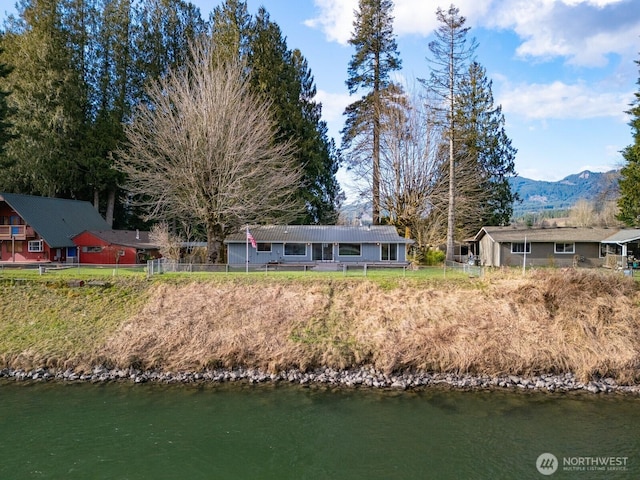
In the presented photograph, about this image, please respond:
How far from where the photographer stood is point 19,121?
3127 cm

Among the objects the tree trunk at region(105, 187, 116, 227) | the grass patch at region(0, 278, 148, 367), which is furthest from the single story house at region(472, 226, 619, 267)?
the tree trunk at region(105, 187, 116, 227)

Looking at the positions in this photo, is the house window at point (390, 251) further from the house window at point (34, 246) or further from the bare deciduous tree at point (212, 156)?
the house window at point (34, 246)

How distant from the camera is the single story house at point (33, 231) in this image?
90.8 feet

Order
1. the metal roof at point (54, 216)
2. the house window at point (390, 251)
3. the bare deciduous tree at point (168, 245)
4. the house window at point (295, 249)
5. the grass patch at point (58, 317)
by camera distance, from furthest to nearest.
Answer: the house window at point (295, 249) → the house window at point (390, 251) → the metal roof at point (54, 216) → the bare deciduous tree at point (168, 245) → the grass patch at point (58, 317)

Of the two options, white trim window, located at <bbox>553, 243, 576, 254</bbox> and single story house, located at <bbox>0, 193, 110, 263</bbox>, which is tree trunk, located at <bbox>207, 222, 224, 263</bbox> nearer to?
single story house, located at <bbox>0, 193, 110, 263</bbox>

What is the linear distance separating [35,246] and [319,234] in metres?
19.3

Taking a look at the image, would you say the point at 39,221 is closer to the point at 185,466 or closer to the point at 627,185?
the point at 185,466

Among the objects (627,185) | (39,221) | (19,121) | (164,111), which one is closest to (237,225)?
(164,111)

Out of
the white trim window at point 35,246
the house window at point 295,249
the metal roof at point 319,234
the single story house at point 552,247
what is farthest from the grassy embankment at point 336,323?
the single story house at point 552,247

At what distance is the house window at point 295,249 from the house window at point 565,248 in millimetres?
17131

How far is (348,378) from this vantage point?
47.2ft

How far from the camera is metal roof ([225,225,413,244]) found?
91.8 ft

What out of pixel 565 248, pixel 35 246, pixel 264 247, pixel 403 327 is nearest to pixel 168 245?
pixel 264 247

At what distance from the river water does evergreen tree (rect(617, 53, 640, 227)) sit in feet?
72.1
